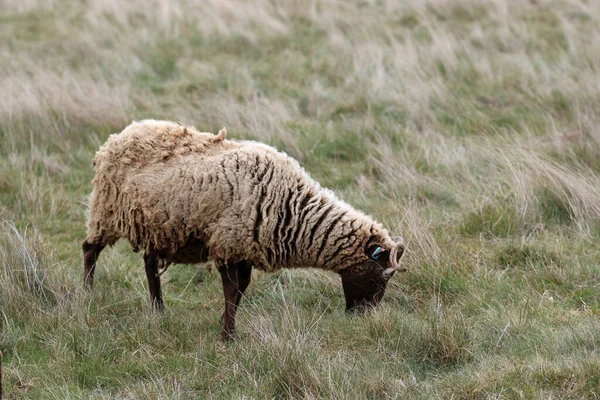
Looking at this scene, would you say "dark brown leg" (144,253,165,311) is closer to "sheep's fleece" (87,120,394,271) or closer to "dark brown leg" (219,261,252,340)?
"sheep's fleece" (87,120,394,271)

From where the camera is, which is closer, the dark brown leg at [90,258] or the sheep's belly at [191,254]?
the sheep's belly at [191,254]

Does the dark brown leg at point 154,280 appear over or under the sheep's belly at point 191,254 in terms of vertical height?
under

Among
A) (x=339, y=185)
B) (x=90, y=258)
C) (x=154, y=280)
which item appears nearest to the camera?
(x=154, y=280)

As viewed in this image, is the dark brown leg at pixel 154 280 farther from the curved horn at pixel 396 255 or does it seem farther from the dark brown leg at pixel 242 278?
the curved horn at pixel 396 255

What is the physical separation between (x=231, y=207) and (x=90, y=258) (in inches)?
55.3

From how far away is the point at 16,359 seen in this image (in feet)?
16.6

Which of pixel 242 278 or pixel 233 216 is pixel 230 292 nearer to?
pixel 242 278

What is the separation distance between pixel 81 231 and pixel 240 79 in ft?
14.8

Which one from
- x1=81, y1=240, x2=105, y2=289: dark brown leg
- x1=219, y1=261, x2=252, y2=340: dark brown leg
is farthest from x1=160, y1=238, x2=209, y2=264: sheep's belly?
x1=81, y1=240, x2=105, y2=289: dark brown leg

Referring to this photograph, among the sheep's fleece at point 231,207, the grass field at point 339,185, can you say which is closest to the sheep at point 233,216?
the sheep's fleece at point 231,207

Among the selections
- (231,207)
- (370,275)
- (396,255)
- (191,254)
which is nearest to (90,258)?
(191,254)

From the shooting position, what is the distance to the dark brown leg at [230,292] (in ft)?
17.8

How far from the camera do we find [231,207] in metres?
5.39

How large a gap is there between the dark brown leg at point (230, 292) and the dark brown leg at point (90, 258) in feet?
3.80
